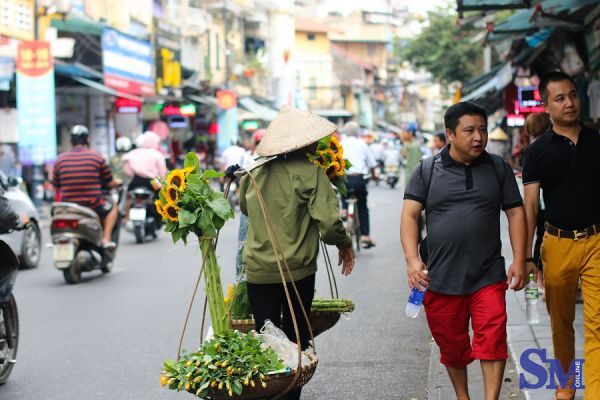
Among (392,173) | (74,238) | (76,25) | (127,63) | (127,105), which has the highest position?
(76,25)

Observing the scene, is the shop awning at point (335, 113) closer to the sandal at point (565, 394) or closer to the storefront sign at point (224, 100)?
the storefront sign at point (224, 100)

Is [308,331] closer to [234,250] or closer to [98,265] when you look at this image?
[98,265]

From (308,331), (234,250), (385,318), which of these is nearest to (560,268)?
(308,331)

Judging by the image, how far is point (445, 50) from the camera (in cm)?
4303

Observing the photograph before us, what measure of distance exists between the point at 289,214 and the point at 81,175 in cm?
779

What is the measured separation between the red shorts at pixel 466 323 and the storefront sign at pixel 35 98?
18.8m

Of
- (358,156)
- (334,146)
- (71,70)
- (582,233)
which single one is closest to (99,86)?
(71,70)

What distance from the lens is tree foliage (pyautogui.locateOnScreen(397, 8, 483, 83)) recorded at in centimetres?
4259

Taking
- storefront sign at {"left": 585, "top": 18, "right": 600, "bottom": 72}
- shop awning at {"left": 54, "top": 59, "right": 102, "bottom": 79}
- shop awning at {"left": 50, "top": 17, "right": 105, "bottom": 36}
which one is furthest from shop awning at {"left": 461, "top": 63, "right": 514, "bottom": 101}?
shop awning at {"left": 50, "top": 17, "right": 105, "bottom": 36}

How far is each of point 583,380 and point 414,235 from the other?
49.0 inches

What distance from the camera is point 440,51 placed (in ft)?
140

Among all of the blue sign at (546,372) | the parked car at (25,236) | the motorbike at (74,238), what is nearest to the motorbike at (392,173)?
the parked car at (25,236)

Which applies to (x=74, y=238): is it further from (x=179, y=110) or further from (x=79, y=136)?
(x=179, y=110)

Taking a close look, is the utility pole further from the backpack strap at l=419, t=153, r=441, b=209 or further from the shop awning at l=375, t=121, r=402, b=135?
the shop awning at l=375, t=121, r=402, b=135
